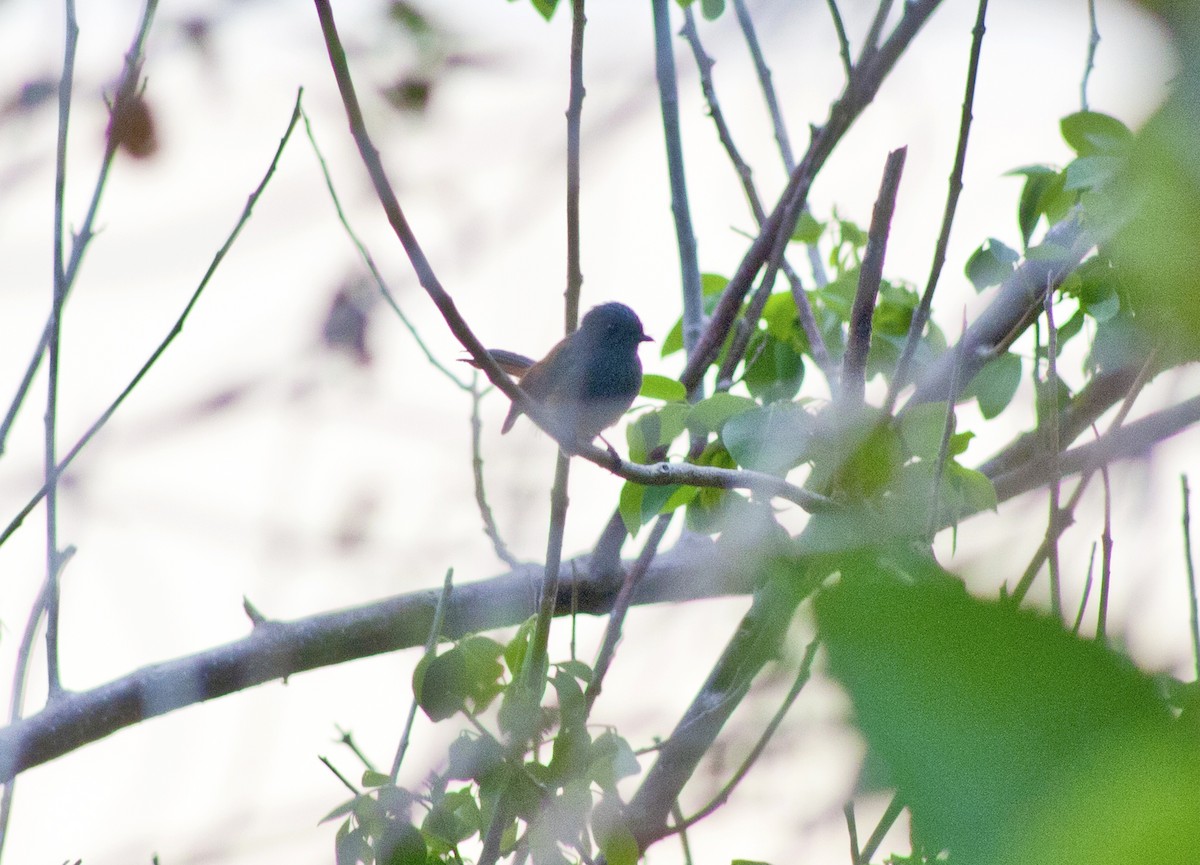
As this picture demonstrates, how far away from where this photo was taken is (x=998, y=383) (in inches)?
95.9

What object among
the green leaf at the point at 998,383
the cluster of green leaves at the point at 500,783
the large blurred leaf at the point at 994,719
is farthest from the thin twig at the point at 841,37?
the large blurred leaf at the point at 994,719

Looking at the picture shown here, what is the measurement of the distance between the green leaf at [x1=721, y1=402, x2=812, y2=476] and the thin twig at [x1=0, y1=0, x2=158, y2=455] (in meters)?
1.27

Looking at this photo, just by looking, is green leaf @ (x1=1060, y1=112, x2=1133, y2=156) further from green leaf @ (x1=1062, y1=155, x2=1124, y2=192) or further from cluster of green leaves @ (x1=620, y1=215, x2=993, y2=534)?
cluster of green leaves @ (x1=620, y1=215, x2=993, y2=534)

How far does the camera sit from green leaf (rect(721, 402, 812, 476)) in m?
1.89

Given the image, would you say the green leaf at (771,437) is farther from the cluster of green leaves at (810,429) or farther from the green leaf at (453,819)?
the green leaf at (453,819)

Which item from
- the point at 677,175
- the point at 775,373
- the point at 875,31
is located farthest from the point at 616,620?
the point at 677,175

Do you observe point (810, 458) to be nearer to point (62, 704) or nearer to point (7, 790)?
point (7, 790)

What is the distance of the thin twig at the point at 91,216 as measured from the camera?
2.06 meters

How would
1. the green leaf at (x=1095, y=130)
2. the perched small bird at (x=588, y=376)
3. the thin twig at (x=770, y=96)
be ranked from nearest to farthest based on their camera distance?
the green leaf at (x=1095, y=130) < the thin twig at (x=770, y=96) < the perched small bird at (x=588, y=376)

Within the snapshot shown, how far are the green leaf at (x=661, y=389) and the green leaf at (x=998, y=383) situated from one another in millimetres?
694

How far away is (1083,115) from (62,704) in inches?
109

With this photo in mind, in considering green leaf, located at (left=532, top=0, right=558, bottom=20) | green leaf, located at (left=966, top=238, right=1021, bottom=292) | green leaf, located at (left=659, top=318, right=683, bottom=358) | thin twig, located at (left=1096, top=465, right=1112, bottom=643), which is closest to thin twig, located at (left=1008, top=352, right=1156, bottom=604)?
thin twig, located at (left=1096, top=465, right=1112, bottom=643)

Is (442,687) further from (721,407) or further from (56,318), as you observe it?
(56,318)

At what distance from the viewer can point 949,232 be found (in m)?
1.60
